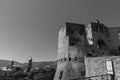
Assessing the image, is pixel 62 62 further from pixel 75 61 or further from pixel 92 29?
pixel 92 29

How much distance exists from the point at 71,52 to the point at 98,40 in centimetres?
792

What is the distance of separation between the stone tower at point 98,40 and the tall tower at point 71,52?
2035 mm

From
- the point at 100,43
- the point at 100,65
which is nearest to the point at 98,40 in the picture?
the point at 100,43

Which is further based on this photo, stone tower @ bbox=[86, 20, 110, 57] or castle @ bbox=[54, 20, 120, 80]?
stone tower @ bbox=[86, 20, 110, 57]

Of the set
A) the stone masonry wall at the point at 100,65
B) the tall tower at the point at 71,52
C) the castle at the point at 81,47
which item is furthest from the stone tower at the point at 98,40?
the stone masonry wall at the point at 100,65

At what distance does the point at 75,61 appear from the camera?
63.1 ft

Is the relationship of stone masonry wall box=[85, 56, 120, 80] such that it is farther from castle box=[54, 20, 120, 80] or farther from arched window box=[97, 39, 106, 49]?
arched window box=[97, 39, 106, 49]

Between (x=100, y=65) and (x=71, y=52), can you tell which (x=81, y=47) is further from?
(x=100, y=65)

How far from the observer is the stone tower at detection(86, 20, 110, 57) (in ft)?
69.4

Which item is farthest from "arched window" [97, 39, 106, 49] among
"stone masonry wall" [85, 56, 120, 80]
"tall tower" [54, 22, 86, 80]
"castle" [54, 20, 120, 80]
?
"stone masonry wall" [85, 56, 120, 80]

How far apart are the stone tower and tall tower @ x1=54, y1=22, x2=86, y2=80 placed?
2.04 m

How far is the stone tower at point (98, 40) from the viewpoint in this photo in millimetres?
21156

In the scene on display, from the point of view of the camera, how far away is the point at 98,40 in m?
23.1

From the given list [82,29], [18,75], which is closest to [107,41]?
[82,29]
